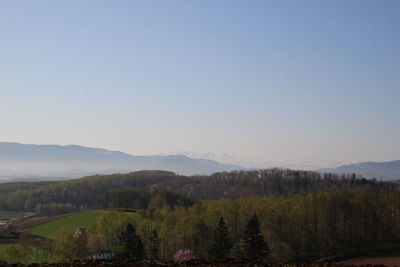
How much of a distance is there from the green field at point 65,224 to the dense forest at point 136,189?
87.5 feet

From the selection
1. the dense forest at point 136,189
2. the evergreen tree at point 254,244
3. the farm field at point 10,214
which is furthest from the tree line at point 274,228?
the farm field at point 10,214

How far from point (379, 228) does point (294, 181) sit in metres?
89.0

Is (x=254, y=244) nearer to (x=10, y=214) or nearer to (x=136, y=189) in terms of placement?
(x=136, y=189)

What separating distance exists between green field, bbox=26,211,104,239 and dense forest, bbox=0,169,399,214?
26684mm

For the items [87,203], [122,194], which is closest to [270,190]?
[122,194]

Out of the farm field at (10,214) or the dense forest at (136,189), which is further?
the dense forest at (136,189)

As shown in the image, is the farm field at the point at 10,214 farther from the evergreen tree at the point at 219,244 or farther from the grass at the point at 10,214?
the evergreen tree at the point at 219,244

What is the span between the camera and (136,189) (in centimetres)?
13962

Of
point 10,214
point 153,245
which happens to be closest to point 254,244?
point 153,245

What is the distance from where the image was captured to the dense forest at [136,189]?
13062cm

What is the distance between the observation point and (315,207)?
72.3 m

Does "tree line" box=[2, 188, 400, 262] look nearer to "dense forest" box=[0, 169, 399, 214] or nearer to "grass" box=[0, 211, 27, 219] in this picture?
"dense forest" box=[0, 169, 399, 214]

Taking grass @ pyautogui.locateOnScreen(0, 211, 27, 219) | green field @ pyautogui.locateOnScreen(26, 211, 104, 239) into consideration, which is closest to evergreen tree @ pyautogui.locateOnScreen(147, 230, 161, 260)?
green field @ pyautogui.locateOnScreen(26, 211, 104, 239)

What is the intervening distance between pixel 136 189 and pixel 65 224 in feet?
178
